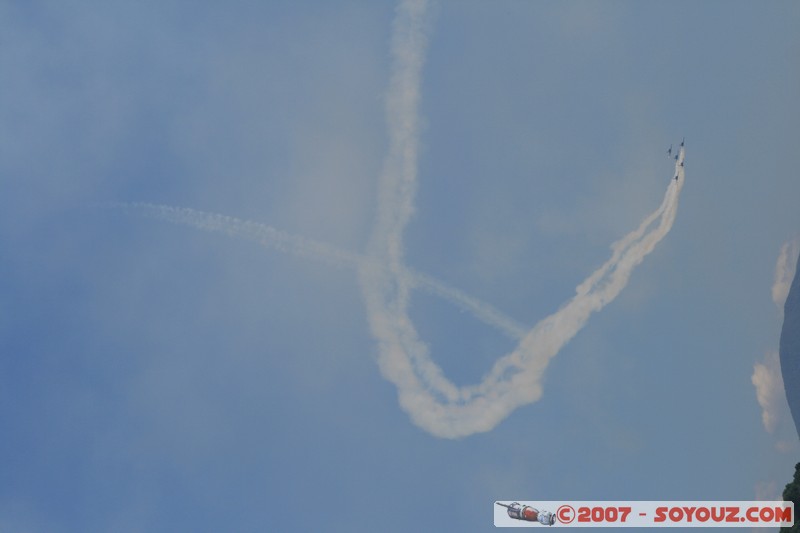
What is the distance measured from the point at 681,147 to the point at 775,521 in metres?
82.3

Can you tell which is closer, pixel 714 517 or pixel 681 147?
pixel 714 517

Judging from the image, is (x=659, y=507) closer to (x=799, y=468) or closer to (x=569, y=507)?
(x=569, y=507)

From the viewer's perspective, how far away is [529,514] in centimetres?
12525

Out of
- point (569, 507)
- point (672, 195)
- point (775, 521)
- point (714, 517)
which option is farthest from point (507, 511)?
point (672, 195)

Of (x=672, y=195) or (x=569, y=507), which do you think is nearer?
(x=569, y=507)

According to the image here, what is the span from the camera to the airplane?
4879 inches

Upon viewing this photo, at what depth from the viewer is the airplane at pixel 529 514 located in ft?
407

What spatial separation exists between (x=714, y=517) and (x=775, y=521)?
8.68 metres

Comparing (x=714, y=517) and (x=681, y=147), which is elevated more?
(x=681, y=147)

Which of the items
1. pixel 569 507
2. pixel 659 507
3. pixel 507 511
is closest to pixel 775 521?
pixel 659 507

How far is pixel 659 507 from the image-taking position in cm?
12275

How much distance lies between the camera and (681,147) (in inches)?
6713

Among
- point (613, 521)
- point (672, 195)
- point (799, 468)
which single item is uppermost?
point (672, 195)

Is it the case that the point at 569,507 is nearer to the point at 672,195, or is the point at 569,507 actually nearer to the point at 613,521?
the point at 613,521
